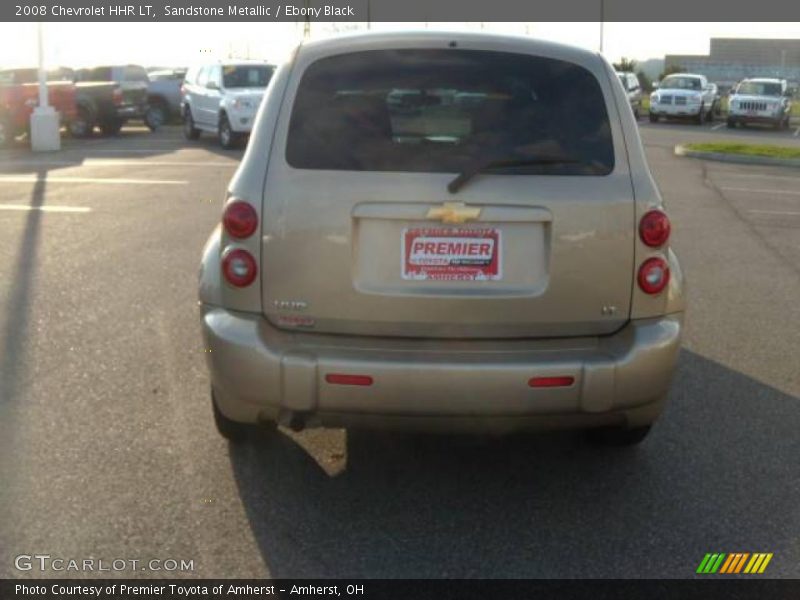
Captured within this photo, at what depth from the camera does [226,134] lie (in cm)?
2219

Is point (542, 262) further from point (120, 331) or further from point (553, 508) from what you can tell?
point (120, 331)

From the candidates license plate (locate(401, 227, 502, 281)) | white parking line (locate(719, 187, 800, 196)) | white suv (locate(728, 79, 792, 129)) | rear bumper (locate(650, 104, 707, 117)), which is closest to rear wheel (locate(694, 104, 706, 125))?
rear bumper (locate(650, 104, 707, 117))

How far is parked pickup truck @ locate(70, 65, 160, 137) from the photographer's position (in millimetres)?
25469

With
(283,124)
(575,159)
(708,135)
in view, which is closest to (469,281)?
(575,159)

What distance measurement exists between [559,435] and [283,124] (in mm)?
2056

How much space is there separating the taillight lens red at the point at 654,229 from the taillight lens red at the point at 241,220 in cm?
149

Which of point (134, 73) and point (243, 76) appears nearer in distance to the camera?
point (243, 76)

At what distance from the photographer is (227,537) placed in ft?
13.0

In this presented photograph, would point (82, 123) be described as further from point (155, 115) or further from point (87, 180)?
point (87, 180)

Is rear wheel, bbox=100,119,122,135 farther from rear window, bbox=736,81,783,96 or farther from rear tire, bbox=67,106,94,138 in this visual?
rear window, bbox=736,81,783,96

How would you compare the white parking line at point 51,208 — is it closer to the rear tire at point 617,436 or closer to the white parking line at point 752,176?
the rear tire at point 617,436

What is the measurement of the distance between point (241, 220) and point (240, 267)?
0.18 meters

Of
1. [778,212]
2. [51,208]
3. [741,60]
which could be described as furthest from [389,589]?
[741,60]

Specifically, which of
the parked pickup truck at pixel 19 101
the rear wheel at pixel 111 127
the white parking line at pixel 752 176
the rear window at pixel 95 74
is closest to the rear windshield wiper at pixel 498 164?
the white parking line at pixel 752 176
